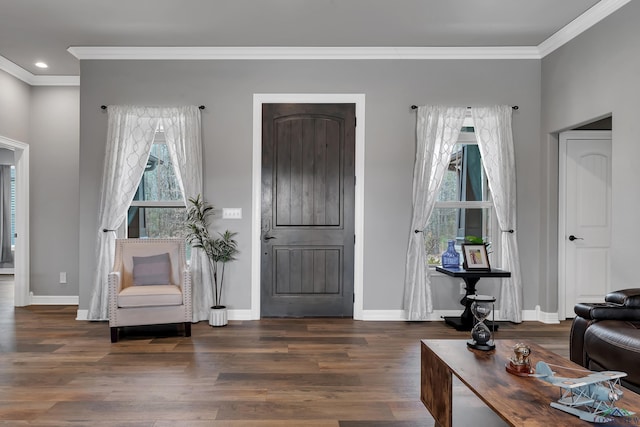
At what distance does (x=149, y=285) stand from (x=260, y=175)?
160 centimetres

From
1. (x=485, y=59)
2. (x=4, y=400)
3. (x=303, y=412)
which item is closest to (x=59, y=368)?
(x=4, y=400)

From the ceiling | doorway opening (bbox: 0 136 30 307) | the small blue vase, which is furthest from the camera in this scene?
doorway opening (bbox: 0 136 30 307)

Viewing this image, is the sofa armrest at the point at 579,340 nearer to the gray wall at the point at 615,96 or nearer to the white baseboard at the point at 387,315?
the gray wall at the point at 615,96

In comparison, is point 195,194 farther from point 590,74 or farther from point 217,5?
point 590,74

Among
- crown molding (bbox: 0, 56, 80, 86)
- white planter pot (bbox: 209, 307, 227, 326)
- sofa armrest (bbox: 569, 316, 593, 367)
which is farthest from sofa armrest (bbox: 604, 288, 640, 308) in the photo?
crown molding (bbox: 0, 56, 80, 86)

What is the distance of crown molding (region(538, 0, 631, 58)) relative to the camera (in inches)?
149

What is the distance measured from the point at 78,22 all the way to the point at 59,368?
3.11m

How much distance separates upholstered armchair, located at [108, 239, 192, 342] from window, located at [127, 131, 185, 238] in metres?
0.54

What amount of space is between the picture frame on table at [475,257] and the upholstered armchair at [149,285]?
109 inches

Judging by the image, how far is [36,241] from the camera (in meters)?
5.75

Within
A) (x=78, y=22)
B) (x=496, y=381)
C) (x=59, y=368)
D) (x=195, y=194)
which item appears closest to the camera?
(x=496, y=381)

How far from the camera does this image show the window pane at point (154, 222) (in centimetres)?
511

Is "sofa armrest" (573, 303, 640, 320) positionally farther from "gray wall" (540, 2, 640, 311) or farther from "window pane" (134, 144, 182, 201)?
"window pane" (134, 144, 182, 201)

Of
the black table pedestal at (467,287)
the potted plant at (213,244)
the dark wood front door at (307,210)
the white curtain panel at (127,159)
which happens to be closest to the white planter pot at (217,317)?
the potted plant at (213,244)
